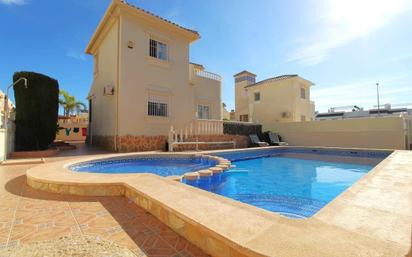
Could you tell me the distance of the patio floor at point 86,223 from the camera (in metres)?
2.06

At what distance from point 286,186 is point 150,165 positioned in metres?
5.30

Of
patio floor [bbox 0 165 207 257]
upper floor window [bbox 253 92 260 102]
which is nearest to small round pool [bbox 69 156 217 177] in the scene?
patio floor [bbox 0 165 207 257]

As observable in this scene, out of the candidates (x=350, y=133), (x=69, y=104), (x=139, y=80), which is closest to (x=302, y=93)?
(x=350, y=133)

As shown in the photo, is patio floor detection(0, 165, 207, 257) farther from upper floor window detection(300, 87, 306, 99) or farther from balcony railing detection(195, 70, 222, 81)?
upper floor window detection(300, 87, 306, 99)

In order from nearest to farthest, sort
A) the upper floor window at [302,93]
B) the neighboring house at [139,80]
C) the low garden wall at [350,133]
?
the neighboring house at [139,80], the low garden wall at [350,133], the upper floor window at [302,93]

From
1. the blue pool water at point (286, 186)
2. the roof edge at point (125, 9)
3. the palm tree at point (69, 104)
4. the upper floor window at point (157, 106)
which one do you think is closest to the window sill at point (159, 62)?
the upper floor window at point (157, 106)

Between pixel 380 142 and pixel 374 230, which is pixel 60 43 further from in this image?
pixel 380 142

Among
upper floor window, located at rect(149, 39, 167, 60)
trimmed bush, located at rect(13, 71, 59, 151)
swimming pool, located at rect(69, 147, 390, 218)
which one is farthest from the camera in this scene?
upper floor window, located at rect(149, 39, 167, 60)

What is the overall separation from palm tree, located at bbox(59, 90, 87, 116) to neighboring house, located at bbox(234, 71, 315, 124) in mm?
23144

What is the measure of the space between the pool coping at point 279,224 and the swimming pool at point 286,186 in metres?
1.48

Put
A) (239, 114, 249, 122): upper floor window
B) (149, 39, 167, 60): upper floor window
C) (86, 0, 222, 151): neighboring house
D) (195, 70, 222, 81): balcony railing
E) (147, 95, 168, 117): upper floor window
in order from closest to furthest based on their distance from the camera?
1. (86, 0, 222, 151): neighboring house
2. (147, 95, 168, 117): upper floor window
3. (149, 39, 167, 60): upper floor window
4. (195, 70, 222, 81): balcony railing
5. (239, 114, 249, 122): upper floor window

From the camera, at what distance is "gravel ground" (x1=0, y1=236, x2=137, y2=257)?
5.82 feet

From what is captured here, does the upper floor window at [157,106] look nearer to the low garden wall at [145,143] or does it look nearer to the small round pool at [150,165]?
the low garden wall at [145,143]

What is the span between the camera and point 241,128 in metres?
16.0
